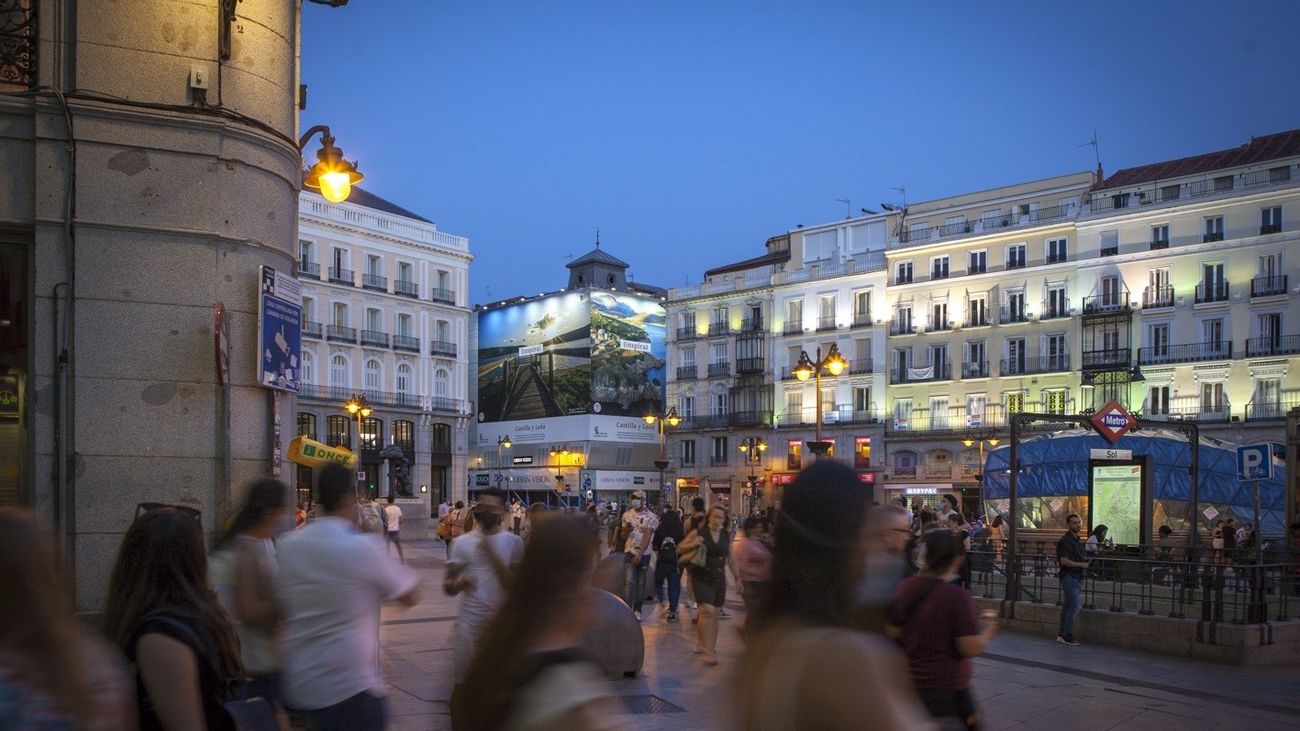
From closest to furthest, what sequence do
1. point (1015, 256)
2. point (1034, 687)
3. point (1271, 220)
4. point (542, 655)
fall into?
point (542, 655) < point (1034, 687) < point (1271, 220) < point (1015, 256)

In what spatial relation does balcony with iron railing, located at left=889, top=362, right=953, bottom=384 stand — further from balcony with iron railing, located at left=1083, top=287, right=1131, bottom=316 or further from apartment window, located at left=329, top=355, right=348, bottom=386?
apartment window, located at left=329, top=355, right=348, bottom=386

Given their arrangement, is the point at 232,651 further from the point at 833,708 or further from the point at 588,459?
the point at 588,459

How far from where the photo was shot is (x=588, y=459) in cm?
6969

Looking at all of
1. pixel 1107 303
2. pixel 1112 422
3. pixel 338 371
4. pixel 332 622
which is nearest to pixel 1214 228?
pixel 1107 303

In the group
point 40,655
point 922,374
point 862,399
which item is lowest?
point 40,655

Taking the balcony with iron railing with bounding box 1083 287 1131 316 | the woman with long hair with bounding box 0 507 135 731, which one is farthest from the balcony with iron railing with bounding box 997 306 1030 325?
the woman with long hair with bounding box 0 507 135 731

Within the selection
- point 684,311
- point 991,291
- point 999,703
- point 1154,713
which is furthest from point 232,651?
point 684,311

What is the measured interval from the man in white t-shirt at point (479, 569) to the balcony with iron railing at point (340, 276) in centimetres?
5895

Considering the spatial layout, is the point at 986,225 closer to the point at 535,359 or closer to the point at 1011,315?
the point at 1011,315

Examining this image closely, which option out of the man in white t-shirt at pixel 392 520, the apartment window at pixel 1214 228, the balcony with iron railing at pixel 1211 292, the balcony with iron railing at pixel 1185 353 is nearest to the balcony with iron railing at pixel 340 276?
the man in white t-shirt at pixel 392 520

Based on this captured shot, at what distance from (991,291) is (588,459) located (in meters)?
27.3

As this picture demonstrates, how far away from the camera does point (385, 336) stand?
66188 mm

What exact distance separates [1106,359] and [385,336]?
40239 mm

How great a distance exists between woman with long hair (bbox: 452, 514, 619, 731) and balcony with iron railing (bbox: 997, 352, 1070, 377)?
5376 cm
